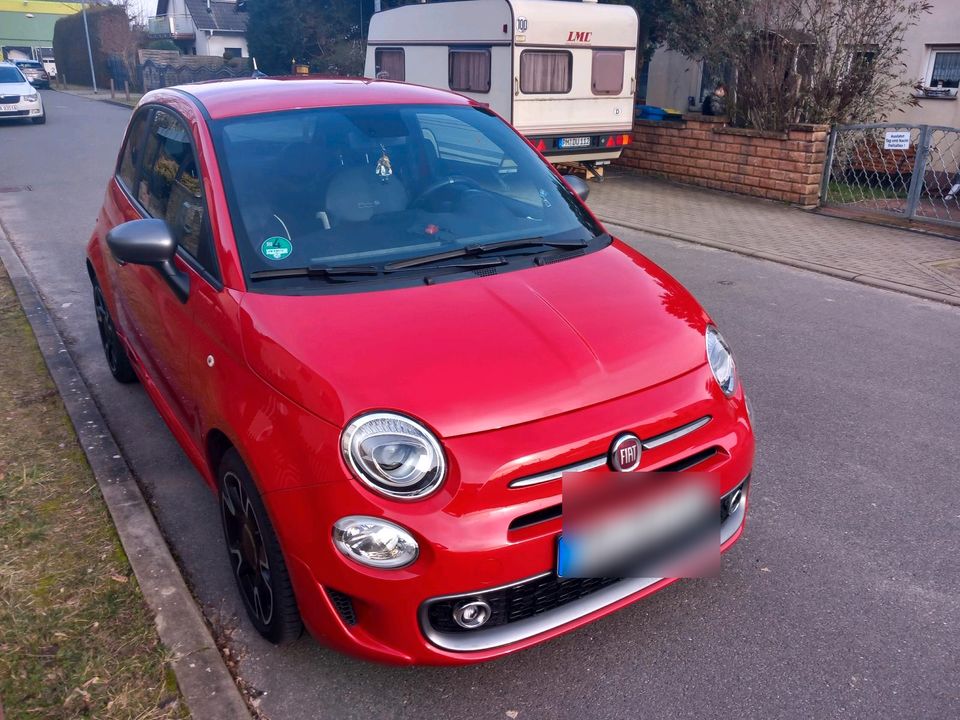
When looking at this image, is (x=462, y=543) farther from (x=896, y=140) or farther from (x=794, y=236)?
(x=896, y=140)

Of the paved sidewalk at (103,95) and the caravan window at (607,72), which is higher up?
the caravan window at (607,72)

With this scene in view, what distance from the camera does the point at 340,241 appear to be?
3268 millimetres

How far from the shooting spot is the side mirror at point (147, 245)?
10.6 ft

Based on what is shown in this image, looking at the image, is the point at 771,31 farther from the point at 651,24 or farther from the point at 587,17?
the point at 651,24

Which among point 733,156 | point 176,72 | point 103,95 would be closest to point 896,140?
point 733,156

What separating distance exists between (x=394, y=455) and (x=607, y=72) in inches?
491

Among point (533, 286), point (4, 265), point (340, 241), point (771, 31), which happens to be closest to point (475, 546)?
point (533, 286)

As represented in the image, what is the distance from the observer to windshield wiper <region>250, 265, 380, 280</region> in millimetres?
3043

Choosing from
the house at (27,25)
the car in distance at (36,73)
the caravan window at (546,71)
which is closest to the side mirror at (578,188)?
the caravan window at (546,71)

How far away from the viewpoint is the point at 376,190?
3512mm

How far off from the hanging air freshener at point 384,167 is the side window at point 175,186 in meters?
0.73

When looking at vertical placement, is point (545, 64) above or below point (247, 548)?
above

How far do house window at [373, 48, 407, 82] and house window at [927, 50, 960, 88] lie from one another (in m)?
8.65

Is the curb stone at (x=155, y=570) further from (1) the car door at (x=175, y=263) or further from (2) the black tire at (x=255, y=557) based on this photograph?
(1) the car door at (x=175, y=263)
